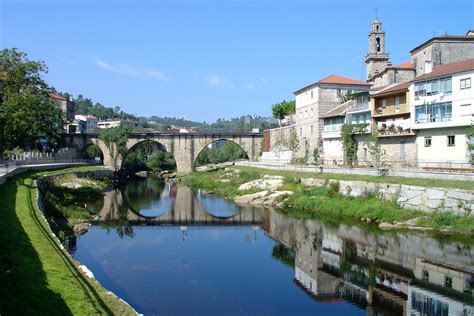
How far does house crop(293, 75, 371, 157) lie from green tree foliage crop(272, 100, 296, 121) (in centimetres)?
2224

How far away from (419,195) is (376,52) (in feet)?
174

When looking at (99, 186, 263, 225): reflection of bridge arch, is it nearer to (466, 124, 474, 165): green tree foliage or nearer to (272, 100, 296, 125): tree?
(466, 124, 474, 165): green tree foliage

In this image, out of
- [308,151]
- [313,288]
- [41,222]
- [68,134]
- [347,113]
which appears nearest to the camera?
[313,288]

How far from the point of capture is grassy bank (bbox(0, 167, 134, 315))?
1184cm

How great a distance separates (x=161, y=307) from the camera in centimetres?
1822

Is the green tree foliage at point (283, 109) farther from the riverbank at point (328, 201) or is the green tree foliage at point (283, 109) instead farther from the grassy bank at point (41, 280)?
the grassy bank at point (41, 280)

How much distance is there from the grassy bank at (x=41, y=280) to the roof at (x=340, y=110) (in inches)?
1678

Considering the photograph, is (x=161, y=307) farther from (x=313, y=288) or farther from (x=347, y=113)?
(x=347, y=113)

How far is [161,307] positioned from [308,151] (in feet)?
163

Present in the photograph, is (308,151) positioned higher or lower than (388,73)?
lower

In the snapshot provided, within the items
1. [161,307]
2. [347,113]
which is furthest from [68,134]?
[161,307]

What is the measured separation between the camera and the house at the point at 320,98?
6281 centimetres

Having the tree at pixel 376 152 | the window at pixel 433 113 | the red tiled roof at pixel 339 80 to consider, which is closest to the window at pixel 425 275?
the window at pixel 433 113

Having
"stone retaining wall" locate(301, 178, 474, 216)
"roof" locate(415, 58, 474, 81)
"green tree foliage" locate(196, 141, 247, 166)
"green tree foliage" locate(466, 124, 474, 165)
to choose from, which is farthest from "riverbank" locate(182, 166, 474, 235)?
"green tree foliage" locate(196, 141, 247, 166)
